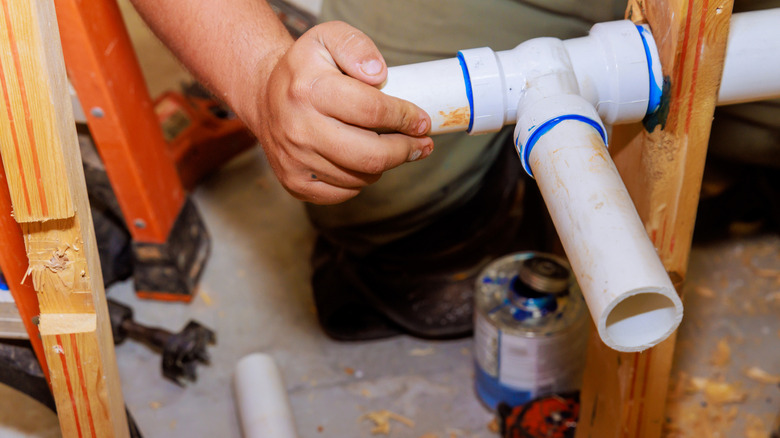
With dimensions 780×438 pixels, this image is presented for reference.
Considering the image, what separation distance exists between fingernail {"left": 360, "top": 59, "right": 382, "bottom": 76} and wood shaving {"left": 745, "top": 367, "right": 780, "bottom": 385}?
0.86 meters

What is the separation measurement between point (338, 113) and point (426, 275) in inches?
26.9

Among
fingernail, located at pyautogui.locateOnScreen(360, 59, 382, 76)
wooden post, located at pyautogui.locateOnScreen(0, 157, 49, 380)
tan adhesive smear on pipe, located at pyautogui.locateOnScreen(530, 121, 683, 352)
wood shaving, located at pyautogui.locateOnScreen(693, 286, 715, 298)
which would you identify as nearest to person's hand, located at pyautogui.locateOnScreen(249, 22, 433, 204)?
fingernail, located at pyautogui.locateOnScreen(360, 59, 382, 76)

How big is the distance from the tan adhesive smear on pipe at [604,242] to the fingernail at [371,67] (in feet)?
0.49

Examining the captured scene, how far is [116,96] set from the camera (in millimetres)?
1094

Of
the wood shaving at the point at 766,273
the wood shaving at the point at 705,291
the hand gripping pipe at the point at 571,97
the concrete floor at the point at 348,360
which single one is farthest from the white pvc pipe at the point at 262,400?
the wood shaving at the point at 766,273

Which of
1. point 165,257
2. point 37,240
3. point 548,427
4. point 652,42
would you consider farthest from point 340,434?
point 652,42

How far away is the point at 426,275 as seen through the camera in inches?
48.7

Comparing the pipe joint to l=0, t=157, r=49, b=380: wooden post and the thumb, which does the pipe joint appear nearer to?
the thumb

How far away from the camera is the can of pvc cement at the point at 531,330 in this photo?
0.96 m

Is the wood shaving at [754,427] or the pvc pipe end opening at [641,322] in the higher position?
the pvc pipe end opening at [641,322]

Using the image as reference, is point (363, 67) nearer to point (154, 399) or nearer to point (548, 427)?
point (548, 427)

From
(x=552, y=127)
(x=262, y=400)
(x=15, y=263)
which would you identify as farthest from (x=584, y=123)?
(x=262, y=400)

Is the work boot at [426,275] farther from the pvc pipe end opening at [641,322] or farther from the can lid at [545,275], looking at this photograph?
the pvc pipe end opening at [641,322]

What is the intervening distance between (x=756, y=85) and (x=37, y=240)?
0.64 m
